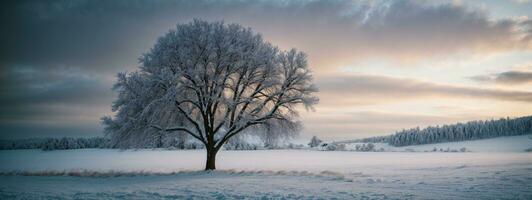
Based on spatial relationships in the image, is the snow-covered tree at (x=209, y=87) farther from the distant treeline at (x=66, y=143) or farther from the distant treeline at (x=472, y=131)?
the distant treeline at (x=472, y=131)

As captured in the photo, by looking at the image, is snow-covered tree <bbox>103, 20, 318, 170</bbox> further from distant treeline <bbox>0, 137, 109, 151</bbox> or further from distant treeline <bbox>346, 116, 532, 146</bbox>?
distant treeline <bbox>346, 116, 532, 146</bbox>

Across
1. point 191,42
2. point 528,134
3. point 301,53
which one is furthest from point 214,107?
point 528,134

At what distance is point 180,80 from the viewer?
1002 inches

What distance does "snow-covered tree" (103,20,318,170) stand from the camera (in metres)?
25.5

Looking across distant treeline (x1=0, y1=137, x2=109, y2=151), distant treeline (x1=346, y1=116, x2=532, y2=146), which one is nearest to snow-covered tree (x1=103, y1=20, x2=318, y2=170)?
distant treeline (x1=0, y1=137, x2=109, y2=151)

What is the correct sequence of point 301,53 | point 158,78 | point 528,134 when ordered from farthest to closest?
point 528,134, point 301,53, point 158,78

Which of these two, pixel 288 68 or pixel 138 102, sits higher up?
→ pixel 288 68

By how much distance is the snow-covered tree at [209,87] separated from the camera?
25.5 meters

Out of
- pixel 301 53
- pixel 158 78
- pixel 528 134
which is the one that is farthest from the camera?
pixel 528 134

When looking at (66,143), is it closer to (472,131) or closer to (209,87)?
(209,87)

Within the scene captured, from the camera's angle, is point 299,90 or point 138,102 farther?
point 299,90

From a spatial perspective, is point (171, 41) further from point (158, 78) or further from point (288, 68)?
point (288, 68)

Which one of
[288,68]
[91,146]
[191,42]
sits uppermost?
[191,42]

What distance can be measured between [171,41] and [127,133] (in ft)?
24.5
